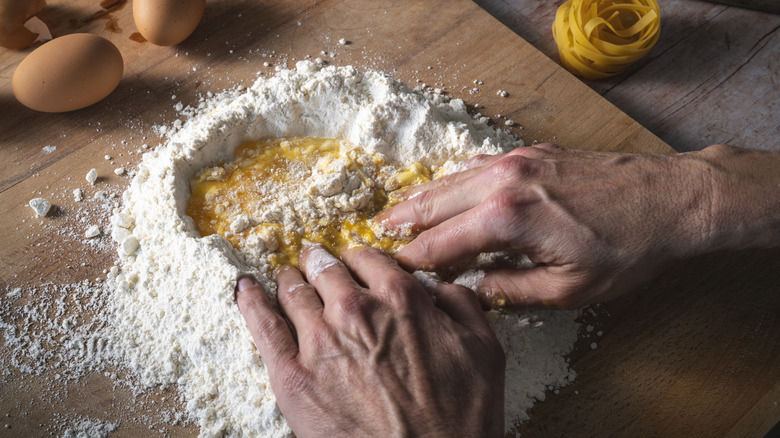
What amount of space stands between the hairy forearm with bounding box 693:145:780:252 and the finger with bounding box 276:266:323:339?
0.92 metres

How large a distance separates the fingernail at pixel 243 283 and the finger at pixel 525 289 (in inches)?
20.9

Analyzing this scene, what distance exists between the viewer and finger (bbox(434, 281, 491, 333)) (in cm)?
115

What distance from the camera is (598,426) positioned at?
1308mm

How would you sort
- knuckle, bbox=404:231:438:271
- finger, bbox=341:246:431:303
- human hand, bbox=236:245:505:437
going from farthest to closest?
knuckle, bbox=404:231:438:271
finger, bbox=341:246:431:303
human hand, bbox=236:245:505:437

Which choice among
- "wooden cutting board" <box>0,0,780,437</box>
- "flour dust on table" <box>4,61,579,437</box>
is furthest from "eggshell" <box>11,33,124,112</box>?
"flour dust on table" <box>4,61,579,437</box>

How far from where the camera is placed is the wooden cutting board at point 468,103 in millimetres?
1312

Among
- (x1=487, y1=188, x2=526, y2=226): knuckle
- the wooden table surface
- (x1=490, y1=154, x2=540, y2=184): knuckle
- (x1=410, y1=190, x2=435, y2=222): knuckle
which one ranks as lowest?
the wooden table surface

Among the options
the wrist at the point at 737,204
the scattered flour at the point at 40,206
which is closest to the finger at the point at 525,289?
the wrist at the point at 737,204

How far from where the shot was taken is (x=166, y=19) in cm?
165

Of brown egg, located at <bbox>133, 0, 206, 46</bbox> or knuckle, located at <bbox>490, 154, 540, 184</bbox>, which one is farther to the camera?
brown egg, located at <bbox>133, 0, 206, 46</bbox>

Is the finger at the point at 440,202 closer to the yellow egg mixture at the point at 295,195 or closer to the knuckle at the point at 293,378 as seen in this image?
the yellow egg mixture at the point at 295,195

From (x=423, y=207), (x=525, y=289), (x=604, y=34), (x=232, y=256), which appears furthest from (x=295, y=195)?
(x=604, y=34)

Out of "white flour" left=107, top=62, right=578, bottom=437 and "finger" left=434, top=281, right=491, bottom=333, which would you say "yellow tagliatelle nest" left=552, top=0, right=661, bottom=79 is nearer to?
"white flour" left=107, top=62, right=578, bottom=437

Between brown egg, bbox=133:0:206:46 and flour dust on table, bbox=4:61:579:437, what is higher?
brown egg, bbox=133:0:206:46
